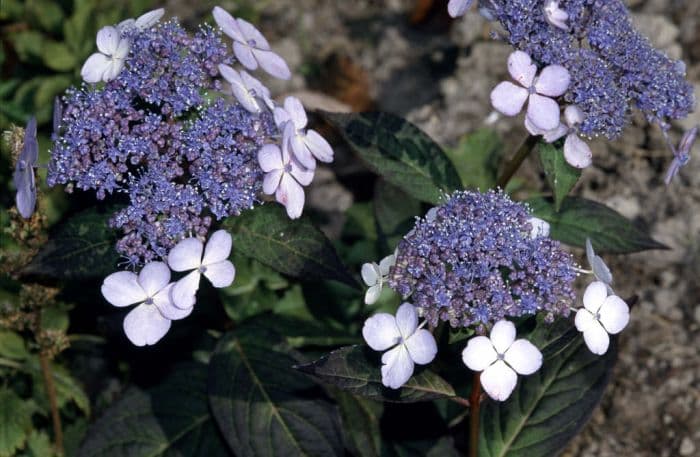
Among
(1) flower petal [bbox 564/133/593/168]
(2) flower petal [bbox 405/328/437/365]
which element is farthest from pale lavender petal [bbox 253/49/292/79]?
(2) flower petal [bbox 405/328/437/365]

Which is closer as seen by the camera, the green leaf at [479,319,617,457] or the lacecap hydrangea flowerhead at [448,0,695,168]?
the lacecap hydrangea flowerhead at [448,0,695,168]

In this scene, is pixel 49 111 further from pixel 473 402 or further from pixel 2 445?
pixel 473 402

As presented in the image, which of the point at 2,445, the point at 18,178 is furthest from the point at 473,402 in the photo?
the point at 2,445

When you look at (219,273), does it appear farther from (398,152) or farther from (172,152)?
(398,152)

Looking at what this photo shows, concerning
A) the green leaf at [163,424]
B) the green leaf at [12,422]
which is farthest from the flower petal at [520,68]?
the green leaf at [12,422]

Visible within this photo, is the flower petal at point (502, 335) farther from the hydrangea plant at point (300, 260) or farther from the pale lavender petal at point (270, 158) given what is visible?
the pale lavender petal at point (270, 158)

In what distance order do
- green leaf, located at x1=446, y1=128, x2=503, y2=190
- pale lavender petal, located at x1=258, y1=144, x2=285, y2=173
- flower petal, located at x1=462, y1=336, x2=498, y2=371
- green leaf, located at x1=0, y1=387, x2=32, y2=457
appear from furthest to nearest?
green leaf, located at x1=446, y1=128, x2=503, y2=190
green leaf, located at x1=0, y1=387, x2=32, y2=457
pale lavender petal, located at x1=258, y1=144, x2=285, y2=173
flower petal, located at x1=462, y1=336, x2=498, y2=371

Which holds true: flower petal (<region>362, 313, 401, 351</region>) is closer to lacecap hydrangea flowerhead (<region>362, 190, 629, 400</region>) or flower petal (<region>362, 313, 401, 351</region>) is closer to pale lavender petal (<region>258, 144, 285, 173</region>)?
lacecap hydrangea flowerhead (<region>362, 190, 629, 400</region>)
